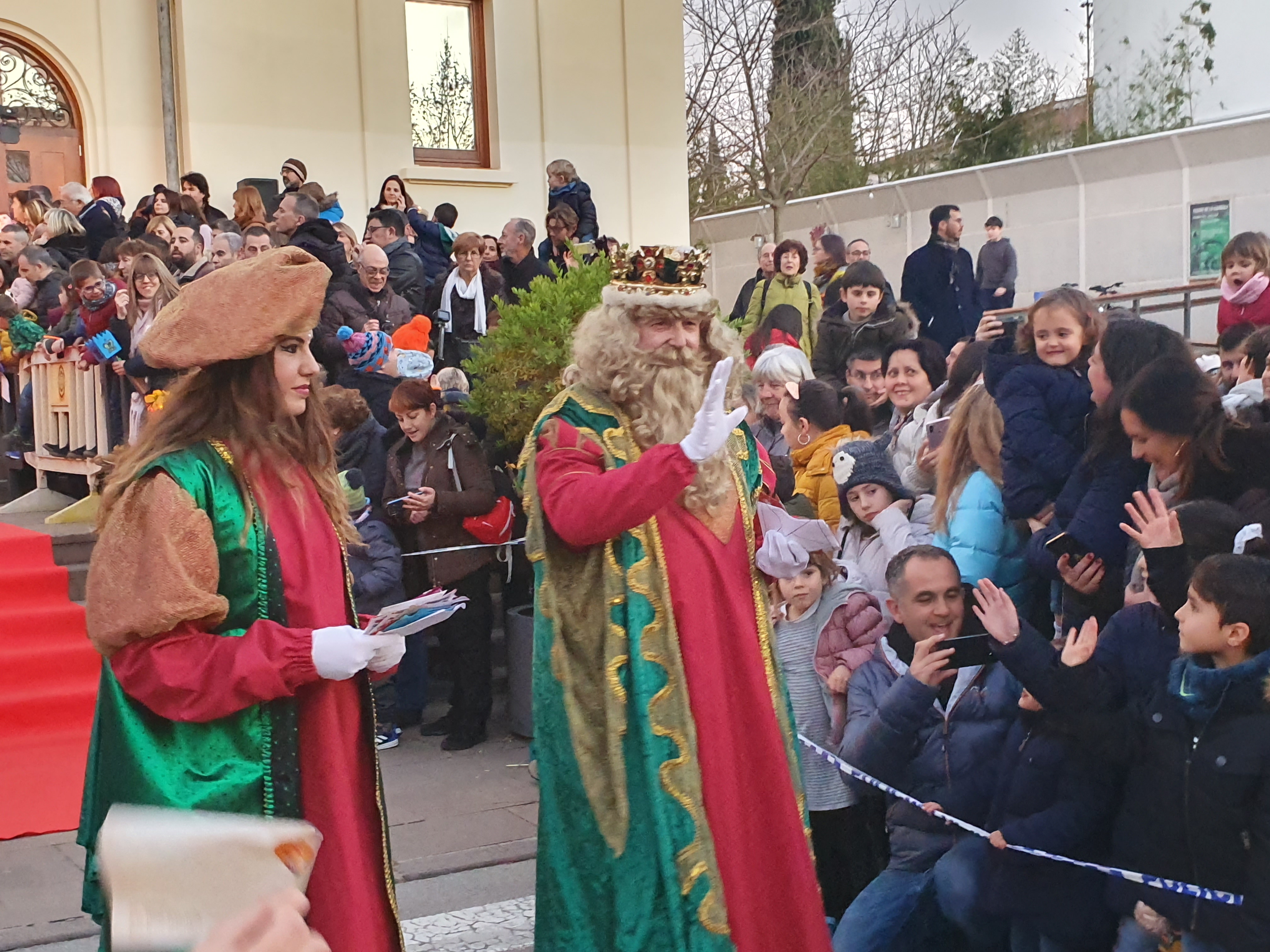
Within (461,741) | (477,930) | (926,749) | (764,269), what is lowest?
(477,930)

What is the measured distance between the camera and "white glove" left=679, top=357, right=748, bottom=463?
122 inches

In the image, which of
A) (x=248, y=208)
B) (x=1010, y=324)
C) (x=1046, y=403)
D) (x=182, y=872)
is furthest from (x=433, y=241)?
(x=182, y=872)

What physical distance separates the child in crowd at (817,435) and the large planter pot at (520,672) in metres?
1.86

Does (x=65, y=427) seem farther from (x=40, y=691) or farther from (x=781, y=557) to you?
(x=781, y=557)

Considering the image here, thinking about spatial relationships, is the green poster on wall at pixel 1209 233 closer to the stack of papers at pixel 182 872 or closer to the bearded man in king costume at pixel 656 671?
the bearded man in king costume at pixel 656 671

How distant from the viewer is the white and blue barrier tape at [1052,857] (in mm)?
2938

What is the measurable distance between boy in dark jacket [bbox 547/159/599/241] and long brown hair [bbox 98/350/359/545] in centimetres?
850

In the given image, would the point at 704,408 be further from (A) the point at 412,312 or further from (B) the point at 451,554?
(A) the point at 412,312

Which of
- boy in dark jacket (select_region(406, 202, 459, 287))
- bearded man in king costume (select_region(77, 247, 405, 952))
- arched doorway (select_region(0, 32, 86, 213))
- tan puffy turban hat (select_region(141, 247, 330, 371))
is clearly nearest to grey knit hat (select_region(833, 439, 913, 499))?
bearded man in king costume (select_region(77, 247, 405, 952))

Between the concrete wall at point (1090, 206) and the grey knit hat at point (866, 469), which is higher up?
the concrete wall at point (1090, 206)

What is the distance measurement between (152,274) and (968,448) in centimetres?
592

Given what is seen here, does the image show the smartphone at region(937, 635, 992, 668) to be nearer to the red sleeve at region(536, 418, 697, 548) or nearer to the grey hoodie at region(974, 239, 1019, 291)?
the red sleeve at region(536, 418, 697, 548)

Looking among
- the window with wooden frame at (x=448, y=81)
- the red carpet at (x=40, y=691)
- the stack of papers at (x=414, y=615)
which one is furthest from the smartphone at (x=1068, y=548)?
the window with wooden frame at (x=448, y=81)

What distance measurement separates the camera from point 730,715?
11.0ft
